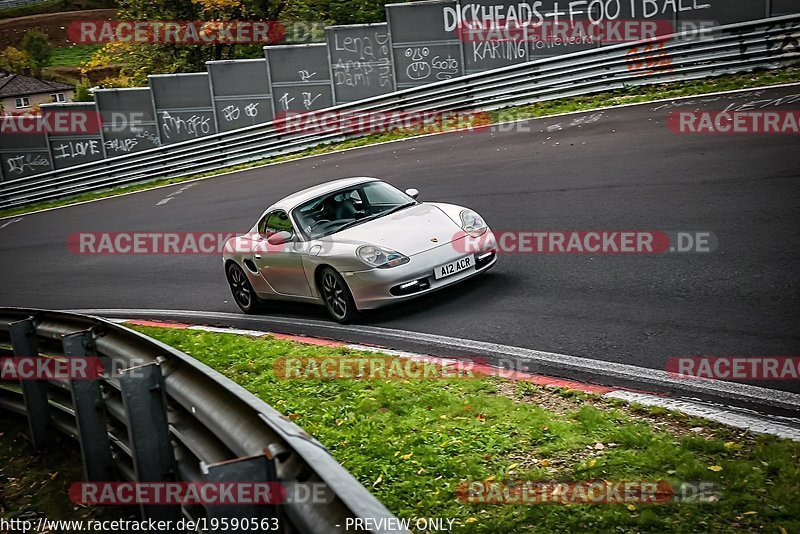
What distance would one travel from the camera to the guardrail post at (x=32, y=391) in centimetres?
657

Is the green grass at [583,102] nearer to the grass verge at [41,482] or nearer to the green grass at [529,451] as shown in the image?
the green grass at [529,451]

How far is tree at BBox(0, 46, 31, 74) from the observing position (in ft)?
363

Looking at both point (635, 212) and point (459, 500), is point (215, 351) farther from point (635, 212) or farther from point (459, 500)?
point (635, 212)

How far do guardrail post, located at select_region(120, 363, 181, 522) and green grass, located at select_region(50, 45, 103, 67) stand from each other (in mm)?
116802

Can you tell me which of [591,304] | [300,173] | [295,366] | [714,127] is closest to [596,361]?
[591,304]

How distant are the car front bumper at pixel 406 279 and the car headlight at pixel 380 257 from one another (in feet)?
0.17

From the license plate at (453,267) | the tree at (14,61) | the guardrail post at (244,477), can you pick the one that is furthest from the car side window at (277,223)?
the tree at (14,61)

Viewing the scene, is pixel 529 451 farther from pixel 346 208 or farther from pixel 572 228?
pixel 572 228

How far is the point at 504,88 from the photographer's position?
68.8 feet

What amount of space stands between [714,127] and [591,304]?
294 inches

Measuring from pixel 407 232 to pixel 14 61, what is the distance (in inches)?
4579

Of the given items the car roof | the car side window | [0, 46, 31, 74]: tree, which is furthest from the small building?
the car roof

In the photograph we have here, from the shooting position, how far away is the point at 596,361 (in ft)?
23.2

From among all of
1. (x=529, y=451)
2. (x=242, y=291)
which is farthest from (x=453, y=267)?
(x=529, y=451)
